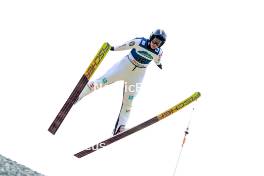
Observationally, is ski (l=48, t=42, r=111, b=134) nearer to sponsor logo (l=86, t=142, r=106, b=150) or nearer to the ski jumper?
the ski jumper

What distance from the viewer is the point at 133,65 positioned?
1018cm

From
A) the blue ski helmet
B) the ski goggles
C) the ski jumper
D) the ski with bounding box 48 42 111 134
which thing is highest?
the blue ski helmet

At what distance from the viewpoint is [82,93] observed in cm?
1012

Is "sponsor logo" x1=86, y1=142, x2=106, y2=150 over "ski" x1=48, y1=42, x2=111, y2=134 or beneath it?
beneath

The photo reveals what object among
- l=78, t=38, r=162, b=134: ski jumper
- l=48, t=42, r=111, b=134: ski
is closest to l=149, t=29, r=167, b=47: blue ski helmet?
l=78, t=38, r=162, b=134: ski jumper

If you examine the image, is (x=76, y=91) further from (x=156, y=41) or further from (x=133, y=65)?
(x=156, y=41)

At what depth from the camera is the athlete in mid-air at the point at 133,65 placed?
9945 millimetres

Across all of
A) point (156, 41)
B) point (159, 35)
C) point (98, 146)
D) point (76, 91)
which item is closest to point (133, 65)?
point (156, 41)

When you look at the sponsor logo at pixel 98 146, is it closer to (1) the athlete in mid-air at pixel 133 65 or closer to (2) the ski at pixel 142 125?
(2) the ski at pixel 142 125

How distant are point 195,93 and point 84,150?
277 cm

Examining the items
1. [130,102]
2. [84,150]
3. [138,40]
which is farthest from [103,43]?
[84,150]

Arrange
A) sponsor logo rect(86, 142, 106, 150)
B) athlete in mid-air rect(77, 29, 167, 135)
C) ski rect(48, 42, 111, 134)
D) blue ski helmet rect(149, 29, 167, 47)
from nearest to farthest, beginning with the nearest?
1. ski rect(48, 42, 111, 134)
2. blue ski helmet rect(149, 29, 167, 47)
3. athlete in mid-air rect(77, 29, 167, 135)
4. sponsor logo rect(86, 142, 106, 150)

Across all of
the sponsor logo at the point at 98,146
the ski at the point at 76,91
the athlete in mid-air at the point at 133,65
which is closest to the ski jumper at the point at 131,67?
the athlete in mid-air at the point at 133,65

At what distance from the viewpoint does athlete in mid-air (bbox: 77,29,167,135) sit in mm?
9945
